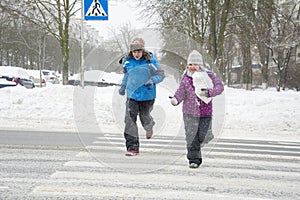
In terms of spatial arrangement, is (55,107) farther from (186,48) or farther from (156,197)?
(156,197)

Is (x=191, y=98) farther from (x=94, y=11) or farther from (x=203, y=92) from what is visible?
(x=94, y=11)

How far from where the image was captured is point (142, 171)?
530 cm

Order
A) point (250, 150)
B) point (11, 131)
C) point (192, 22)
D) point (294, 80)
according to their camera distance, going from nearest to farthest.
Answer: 1. point (250, 150)
2. point (11, 131)
3. point (192, 22)
4. point (294, 80)

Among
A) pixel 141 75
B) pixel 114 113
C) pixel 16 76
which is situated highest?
pixel 141 75

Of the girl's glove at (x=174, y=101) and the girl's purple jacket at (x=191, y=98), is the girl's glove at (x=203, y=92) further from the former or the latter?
the girl's glove at (x=174, y=101)

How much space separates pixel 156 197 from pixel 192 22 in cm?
1718

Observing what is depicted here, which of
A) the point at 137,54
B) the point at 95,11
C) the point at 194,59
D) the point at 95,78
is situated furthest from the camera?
the point at 95,11

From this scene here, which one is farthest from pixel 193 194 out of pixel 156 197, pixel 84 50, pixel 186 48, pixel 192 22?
pixel 192 22

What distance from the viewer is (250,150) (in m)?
7.43

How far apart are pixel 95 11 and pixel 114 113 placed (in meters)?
3.19

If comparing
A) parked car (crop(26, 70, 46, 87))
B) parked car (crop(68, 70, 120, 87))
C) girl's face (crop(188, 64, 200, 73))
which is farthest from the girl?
parked car (crop(26, 70, 46, 87))

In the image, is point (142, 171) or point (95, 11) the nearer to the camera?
point (142, 171)

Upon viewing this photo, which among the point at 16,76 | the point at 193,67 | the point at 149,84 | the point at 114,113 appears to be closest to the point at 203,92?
the point at 193,67

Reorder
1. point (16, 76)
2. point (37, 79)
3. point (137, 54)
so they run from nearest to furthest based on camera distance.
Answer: point (137, 54) < point (16, 76) < point (37, 79)
